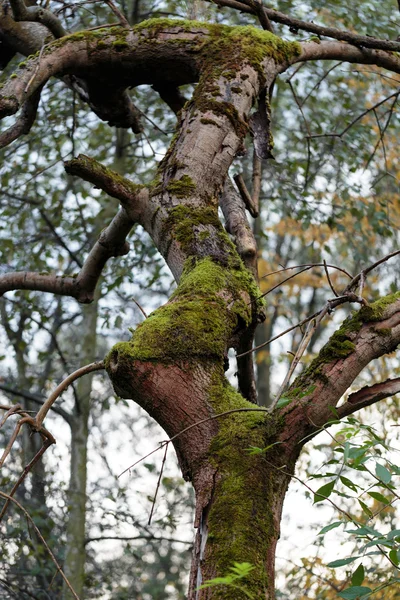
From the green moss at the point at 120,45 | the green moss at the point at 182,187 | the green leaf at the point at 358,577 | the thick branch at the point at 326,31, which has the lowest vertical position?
the green leaf at the point at 358,577

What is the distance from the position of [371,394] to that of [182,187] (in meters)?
1.09

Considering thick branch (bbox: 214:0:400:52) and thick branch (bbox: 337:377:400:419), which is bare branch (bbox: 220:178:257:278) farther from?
thick branch (bbox: 337:377:400:419)

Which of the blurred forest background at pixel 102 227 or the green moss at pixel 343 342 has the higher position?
the blurred forest background at pixel 102 227

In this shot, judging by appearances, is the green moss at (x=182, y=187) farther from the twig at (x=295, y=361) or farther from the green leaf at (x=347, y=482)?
the green leaf at (x=347, y=482)

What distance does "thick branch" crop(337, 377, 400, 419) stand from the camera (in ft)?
6.76

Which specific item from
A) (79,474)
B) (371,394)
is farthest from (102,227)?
(371,394)

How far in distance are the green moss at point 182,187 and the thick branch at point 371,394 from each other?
3.37 feet

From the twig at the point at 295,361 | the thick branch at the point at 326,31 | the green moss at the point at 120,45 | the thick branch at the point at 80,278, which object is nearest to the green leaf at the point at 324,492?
the twig at the point at 295,361

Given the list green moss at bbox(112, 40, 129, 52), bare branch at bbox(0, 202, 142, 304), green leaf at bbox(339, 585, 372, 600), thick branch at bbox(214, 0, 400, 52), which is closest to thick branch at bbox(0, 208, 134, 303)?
bare branch at bbox(0, 202, 142, 304)

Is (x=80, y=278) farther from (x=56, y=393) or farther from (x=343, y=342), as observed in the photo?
(x=343, y=342)

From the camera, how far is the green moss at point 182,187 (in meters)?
2.64

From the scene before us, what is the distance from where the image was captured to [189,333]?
82.2 inches

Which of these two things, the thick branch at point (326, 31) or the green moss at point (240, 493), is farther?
the thick branch at point (326, 31)

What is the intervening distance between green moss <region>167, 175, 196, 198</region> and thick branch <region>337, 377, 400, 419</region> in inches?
40.4
